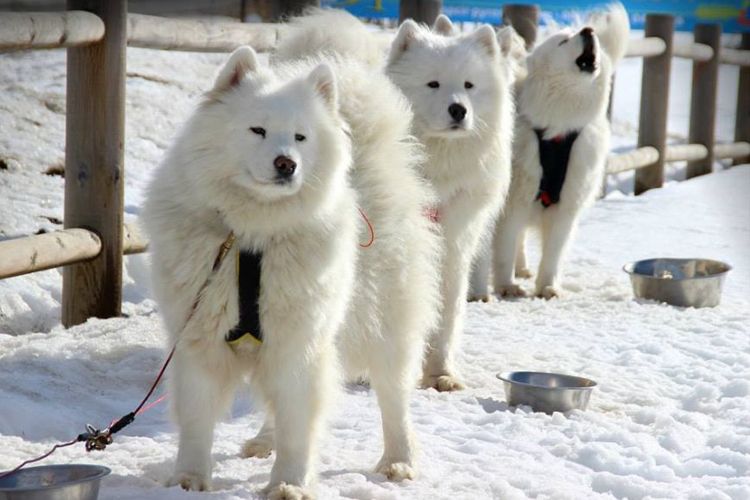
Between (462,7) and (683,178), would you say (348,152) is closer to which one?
(462,7)

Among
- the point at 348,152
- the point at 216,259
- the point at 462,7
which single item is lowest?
the point at 216,259

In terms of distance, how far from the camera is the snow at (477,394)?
11.9ft

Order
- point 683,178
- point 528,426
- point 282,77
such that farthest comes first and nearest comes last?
point 683,178 → point 528,426 → point 282,77

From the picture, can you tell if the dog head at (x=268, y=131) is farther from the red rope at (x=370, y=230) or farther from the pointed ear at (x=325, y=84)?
the red rope at (x=370, y=230)

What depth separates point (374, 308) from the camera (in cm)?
372

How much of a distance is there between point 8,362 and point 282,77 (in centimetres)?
183

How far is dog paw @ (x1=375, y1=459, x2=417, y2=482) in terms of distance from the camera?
3627mm

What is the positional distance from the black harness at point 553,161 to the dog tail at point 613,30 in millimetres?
947

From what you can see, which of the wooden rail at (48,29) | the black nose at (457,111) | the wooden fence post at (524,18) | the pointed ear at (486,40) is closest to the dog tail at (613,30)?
the wooden fence post at (524,18)

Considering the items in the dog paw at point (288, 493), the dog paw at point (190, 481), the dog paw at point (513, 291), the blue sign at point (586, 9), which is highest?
the blue sign at point (586, 9)

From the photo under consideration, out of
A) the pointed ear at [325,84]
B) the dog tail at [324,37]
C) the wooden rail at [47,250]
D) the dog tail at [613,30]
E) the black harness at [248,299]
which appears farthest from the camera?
the dog tail at [613,30]

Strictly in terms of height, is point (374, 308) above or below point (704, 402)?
above

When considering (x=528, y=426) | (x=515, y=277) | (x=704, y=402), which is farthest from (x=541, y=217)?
(x=528, y=426)

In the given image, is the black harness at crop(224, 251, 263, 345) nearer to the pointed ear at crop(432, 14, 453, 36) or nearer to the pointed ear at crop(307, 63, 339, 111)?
the pointed ear at crop(307, 63, 339, 111)
